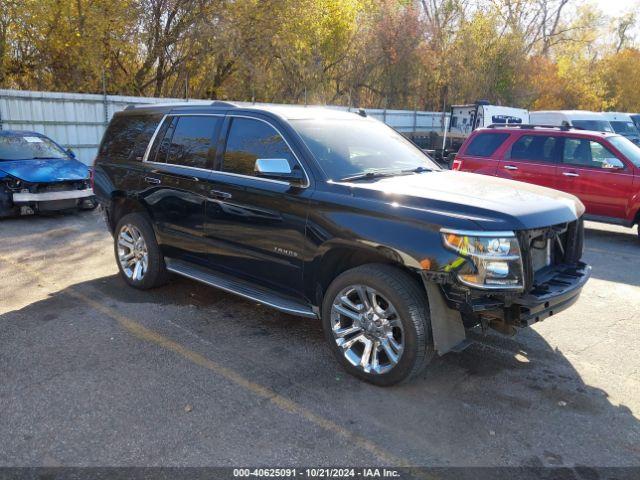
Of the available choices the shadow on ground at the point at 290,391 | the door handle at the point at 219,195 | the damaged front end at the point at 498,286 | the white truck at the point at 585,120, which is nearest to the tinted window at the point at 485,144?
the shadow on ground at the point at 290,391

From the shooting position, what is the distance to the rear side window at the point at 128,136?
5572 millimetres

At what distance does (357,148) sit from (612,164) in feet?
19.7

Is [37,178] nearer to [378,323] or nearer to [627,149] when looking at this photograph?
[378,323]

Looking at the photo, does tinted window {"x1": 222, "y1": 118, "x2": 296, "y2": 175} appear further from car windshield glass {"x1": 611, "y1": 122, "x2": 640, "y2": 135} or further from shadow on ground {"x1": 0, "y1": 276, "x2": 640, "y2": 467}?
car windshield glass {"x1": 611, "y1": 122, "x2": 640, "y2": 135}

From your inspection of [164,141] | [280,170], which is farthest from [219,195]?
[164,141]

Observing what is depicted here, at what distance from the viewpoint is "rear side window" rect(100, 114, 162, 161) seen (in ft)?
18.3

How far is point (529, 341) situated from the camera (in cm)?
458

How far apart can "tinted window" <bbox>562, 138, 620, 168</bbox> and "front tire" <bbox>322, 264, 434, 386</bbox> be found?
6627 millimetres

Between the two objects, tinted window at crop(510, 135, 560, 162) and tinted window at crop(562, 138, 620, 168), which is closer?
tinted window at crop(562, 138, 620, 168)

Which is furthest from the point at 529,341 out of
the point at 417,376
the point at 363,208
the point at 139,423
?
the point at 139,423

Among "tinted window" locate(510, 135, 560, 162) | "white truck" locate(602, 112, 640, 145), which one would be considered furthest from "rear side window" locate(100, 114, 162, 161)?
"white truck" locate(602, 112, 640, 145)

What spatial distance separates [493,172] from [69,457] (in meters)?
8.36

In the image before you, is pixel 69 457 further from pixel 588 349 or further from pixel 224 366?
pixel 588 349

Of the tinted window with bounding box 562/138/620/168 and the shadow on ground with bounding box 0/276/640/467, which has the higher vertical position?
the tinted window with bounding box 562/138/620/168
